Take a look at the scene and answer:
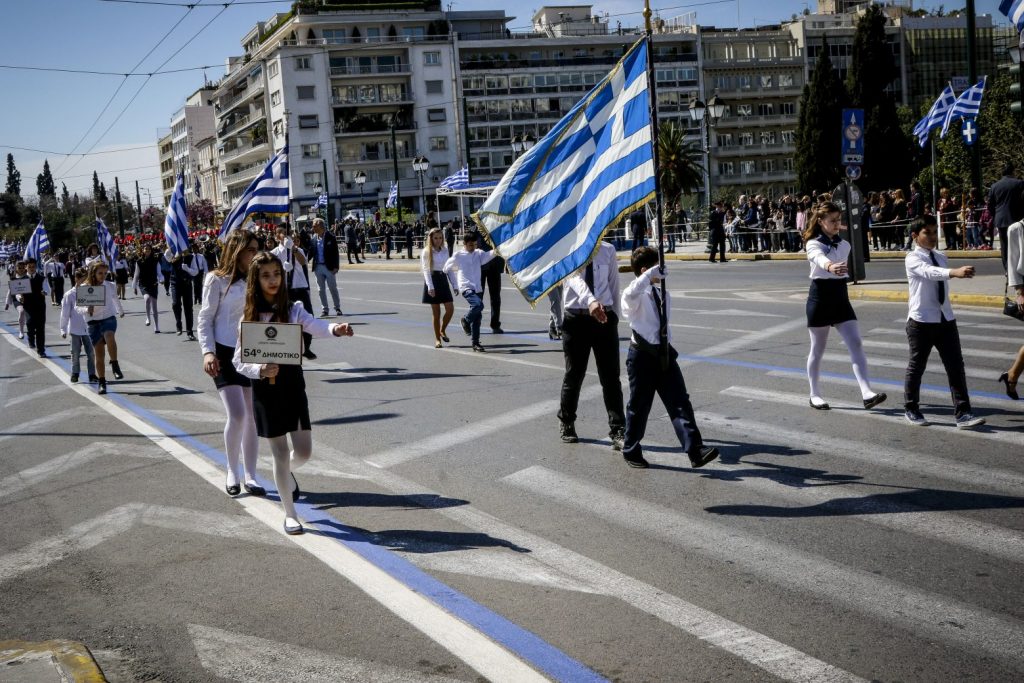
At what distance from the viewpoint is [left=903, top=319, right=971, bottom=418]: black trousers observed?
842 cm

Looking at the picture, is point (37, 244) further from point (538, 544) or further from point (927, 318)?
point (538, 544)

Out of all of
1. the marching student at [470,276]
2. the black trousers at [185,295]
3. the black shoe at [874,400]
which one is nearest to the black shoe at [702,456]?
the black shoe at [874,400]

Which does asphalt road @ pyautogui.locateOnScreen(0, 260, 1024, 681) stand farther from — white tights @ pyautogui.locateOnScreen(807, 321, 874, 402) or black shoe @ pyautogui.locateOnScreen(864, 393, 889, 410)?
white tights @ pyautogui.locateOnScreen(807, 321, 874, 402)

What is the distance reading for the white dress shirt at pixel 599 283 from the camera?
8242 mm

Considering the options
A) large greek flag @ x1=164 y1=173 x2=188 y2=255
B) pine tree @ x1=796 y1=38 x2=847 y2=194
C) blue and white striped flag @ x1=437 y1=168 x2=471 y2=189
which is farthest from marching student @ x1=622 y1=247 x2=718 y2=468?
pine tree @ x1=796 y1=38 x2=847 y2=194

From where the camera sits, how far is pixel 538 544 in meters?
6.13

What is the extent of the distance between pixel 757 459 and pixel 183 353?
41.0ft

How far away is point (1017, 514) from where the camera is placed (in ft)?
20.2

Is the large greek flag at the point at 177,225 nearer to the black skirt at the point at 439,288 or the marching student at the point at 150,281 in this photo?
the marching student at the point at 150,281

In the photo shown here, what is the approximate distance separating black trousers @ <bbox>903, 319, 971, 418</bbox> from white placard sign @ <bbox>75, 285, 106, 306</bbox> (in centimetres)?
1002

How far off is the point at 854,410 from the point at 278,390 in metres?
5.30

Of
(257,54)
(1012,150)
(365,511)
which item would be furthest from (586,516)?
(257,54)

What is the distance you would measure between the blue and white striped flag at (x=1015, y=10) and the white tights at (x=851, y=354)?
7079 mm

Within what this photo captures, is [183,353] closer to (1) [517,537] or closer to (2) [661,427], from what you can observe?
(2) [661,427]
